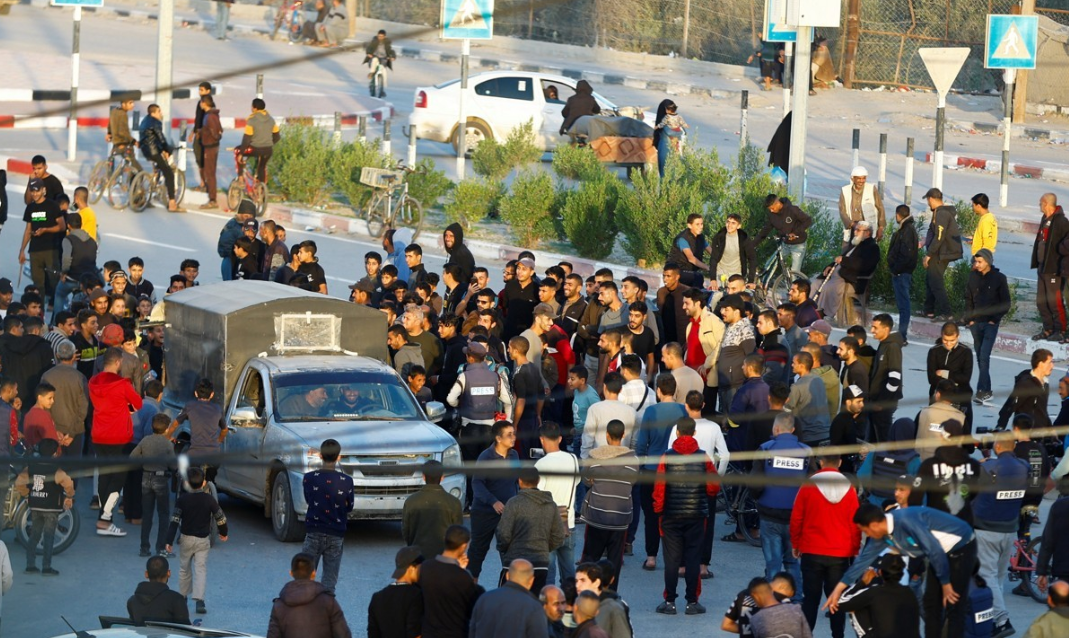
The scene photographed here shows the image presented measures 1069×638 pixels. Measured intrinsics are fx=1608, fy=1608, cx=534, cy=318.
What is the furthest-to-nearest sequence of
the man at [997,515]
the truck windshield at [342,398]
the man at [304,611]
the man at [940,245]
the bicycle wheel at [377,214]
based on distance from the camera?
the bicycle wheel at [377,214] < the man at [940,245] < the truck windshield at [342,398] < the man at [997,515] < the man at [304,611]

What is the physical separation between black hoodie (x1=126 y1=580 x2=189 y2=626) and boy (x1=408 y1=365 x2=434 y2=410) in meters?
4.23

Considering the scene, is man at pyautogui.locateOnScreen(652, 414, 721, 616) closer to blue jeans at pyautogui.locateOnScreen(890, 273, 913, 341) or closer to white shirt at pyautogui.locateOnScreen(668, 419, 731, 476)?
white shirt at pyautogui.locateOnScreen(668, 419, 731, 476)

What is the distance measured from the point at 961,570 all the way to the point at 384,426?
4.78 meters

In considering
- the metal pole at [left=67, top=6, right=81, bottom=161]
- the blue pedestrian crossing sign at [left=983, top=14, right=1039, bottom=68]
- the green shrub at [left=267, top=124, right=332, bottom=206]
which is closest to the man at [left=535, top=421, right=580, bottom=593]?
the green shrub at [left=267, top=124, right=332, bottom=206]

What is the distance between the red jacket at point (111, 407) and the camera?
12133mm

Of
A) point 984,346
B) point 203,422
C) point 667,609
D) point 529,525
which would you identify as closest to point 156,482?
point 203,422

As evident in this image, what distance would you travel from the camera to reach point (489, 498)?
10656 millimetres

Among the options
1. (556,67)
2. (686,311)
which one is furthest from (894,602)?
(556,67)

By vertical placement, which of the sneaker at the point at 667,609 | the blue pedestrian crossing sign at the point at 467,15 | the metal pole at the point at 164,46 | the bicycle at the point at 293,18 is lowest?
the sneaker at the point at 667,609

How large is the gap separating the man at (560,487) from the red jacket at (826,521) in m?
1.46

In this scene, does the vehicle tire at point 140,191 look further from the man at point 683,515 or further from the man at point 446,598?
the man at point 446,598

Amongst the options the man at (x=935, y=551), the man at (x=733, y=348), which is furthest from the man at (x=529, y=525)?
the man at (x=733, y=348)

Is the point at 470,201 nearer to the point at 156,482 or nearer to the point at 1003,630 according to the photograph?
the point at 156,482

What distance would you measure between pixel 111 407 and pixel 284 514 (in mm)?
1546
